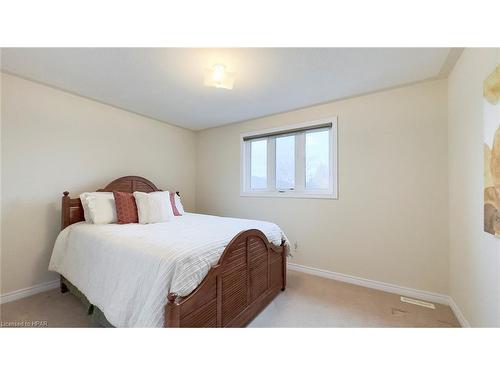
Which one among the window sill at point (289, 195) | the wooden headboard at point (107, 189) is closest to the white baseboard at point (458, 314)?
the window sill at point (289, 195)

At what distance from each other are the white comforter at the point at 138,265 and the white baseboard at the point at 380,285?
4.64 ft

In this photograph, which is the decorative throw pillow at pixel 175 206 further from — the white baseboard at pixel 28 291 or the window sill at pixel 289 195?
the white baseboard at pixel 28 291

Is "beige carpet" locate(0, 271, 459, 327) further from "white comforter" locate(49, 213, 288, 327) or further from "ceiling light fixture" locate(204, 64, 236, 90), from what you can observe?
"ceiling light fixture" locate(204, 64, 236, 90)

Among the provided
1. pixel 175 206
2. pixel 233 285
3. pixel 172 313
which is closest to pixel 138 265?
pixel 172 313

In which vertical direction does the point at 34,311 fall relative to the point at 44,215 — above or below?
below

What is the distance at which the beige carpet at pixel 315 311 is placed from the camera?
5.37 feet

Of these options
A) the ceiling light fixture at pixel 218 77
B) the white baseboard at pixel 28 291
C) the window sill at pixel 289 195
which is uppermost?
the ceiling light fixture at pixel 218 77

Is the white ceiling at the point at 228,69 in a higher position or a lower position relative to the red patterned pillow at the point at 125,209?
higher

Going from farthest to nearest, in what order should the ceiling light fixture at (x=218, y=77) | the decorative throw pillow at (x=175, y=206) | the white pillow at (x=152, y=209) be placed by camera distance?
1. the decorative throw pillow at (x=175, y=206)
2. the white pillow at (x=152, y=209)
3. the ceiling light fixture at (x=218, y=77)

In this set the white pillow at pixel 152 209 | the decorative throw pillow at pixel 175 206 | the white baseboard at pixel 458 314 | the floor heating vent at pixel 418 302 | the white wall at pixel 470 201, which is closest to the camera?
Result: the white wall at pixel 470 201

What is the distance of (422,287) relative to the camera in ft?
6.63
